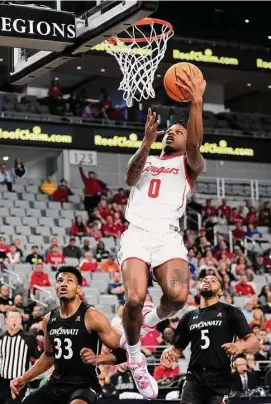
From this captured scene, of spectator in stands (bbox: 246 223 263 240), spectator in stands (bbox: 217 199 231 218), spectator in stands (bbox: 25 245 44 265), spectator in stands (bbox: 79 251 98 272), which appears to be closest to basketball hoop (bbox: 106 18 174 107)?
spectator in stands (bbox: 25 245 44 265)

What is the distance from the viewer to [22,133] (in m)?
29.9

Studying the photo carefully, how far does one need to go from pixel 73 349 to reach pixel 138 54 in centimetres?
408

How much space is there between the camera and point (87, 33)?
36.3 feet

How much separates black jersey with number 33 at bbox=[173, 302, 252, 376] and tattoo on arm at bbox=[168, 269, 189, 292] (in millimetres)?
1512

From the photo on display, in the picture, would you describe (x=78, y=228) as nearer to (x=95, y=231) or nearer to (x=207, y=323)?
(x=95, y=231)

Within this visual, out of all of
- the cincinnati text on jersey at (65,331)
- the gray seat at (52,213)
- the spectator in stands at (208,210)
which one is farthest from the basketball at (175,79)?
the spectator in stands at (208,210)

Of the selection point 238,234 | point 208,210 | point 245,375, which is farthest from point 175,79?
point 208,210

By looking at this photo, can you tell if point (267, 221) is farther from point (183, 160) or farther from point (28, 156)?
point (183, 160)

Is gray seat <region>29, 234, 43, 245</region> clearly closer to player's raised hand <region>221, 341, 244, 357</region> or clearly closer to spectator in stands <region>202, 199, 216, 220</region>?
spectator in stands <region>202, 199, 216, 220</region>

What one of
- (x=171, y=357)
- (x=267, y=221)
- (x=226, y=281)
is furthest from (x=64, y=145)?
(x=171, y=357)

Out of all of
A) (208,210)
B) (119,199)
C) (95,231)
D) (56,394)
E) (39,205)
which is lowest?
(56,394)

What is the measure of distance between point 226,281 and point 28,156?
12.9 metres

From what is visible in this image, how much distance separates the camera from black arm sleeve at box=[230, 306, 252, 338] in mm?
10398

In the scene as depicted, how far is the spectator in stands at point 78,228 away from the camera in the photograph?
25500 mm
